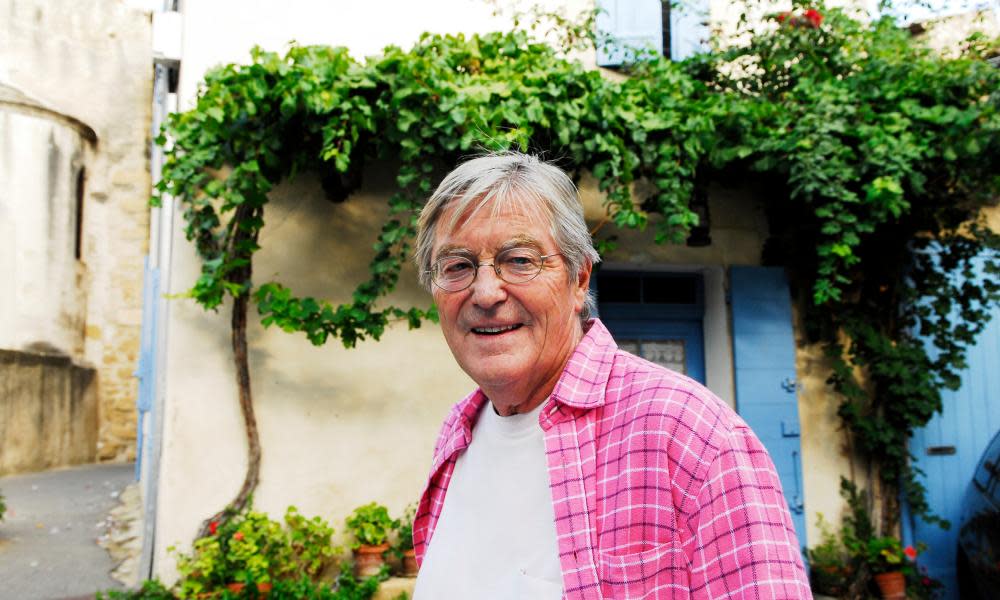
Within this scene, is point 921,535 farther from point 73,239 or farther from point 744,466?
point 73,239

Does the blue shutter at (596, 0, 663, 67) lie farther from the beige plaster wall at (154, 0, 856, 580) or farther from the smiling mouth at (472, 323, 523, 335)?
the smiling mouth at (472, 323, 523, 335)

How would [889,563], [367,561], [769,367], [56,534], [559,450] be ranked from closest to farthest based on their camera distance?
1. [559,450]
2. [367,561]
3. [889,563]
4. [769,367]
5. [56,534]

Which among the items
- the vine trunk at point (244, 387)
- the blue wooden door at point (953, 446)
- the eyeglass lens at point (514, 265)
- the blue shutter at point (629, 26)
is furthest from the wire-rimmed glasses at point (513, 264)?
the blue wooden door at point (953, 446)

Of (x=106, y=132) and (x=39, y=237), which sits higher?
(x=106, y=132)

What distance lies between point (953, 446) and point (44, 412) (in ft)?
33.8

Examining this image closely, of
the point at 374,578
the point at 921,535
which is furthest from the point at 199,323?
the point at 921,535

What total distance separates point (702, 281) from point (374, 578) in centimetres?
304

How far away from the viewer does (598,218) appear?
187 inches

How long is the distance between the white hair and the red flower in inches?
155

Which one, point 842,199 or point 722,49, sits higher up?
point 722,49

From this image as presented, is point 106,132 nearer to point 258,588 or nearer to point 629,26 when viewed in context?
point 629,26

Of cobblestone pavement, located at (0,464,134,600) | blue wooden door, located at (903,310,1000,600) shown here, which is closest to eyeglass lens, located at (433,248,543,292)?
cobblestone pavement, located at (0,464,134,600)

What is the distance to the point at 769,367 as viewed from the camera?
16.3 ft

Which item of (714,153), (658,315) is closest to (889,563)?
(658,315)
